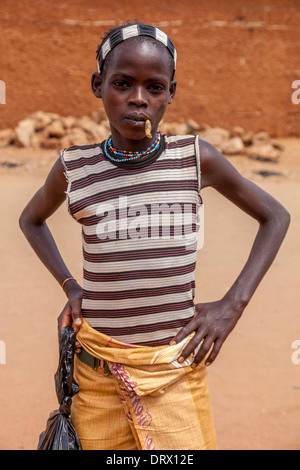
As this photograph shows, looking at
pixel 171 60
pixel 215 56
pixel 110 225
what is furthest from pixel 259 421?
pixel 215 56

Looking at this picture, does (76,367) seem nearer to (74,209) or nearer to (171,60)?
(74,209)

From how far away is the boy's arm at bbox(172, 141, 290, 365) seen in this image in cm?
177

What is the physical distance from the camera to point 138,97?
Answer: 5.49ft

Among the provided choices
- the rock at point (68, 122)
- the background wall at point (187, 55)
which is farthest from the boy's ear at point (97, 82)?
the background wall at point (187, 55)

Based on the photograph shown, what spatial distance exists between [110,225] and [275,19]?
12.1 m

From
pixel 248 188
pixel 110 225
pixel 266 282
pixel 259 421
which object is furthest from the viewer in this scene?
pixel 266 282

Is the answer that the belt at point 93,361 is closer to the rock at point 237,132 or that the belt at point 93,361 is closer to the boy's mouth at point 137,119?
the boy's mouth at point 137,119

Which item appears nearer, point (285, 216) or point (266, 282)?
point (285, 216)

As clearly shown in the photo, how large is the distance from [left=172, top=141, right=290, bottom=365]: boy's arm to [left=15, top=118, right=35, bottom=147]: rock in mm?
9553

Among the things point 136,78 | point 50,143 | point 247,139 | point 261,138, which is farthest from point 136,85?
point 261,138

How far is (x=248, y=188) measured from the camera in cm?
186

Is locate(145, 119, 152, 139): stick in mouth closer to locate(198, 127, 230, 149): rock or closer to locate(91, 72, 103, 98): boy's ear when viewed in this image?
locate(91, 72, 103, 98): boy's ear

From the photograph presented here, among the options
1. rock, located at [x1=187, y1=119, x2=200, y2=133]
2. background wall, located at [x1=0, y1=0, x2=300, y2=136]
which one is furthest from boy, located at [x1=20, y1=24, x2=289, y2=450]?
background wall, located at [x1=0, y1=0, x2=300, y2=136]

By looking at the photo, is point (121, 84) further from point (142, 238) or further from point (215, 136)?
point (215, 136)
